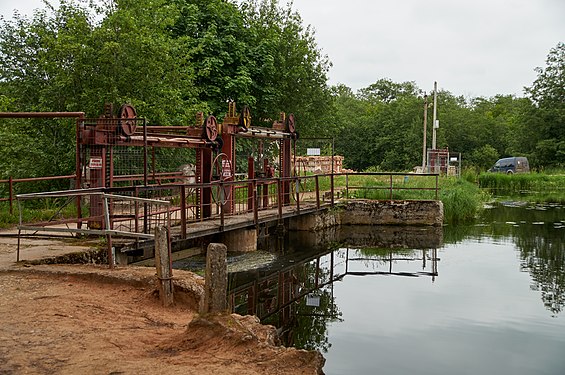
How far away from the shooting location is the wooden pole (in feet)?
25.3

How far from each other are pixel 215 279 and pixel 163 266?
1502 millimetres

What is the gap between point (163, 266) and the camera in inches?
306

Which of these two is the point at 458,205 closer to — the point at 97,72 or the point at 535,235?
the point at 535,235

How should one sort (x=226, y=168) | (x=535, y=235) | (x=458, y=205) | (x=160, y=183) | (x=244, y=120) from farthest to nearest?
(x=458, y=205) → (x=535, y=235) → (x=244, y=120) → (x=226, y=168) → (x=160, y=183)

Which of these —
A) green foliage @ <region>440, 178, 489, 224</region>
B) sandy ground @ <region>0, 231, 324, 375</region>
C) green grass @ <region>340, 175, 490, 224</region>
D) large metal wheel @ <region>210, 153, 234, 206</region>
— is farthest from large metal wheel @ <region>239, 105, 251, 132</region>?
green foliage @ <region>440, 178, 489, 224</region>

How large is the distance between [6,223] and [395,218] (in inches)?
551

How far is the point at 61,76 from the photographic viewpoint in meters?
17.4

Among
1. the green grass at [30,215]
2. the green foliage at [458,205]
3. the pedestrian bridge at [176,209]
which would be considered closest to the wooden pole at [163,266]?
the pedestrian bridge at [176,209]

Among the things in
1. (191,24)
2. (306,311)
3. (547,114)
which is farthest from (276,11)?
(547,114)

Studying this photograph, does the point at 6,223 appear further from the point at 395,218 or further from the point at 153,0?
the point at 395,218

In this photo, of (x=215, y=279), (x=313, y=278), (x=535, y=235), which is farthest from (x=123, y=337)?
(x=535, y=235)

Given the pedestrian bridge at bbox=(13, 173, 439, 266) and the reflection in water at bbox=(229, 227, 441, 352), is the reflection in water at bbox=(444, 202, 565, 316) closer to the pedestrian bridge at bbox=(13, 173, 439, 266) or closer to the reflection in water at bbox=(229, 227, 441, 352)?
the reflection in water at bbox=(229, 227, 441, 352)

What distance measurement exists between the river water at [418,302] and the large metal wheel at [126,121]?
374 centimetres

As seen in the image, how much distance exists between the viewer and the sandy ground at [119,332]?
553 cm
